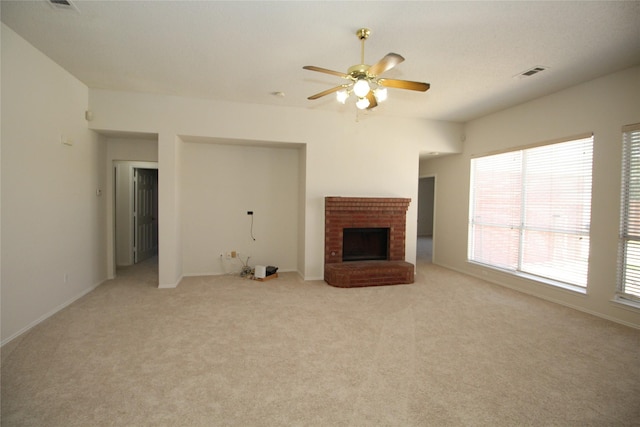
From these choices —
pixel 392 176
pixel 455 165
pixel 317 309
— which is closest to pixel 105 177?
pixel 317 309

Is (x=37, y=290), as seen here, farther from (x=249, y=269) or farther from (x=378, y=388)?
(x=378, y=388)

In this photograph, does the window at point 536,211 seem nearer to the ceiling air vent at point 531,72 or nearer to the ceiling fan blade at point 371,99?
the ceiling air vent at point 531,72

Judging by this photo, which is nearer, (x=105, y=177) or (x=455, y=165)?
(x=105, y=177)

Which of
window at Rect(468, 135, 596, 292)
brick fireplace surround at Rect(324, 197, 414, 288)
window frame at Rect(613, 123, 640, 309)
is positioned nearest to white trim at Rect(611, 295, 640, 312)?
window frame at Rect(613, 123, 640, 309)

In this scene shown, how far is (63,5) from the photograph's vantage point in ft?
7.90

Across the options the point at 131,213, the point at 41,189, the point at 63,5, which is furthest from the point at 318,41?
the point at 131,213

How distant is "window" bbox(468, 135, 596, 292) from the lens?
3852 millimetres

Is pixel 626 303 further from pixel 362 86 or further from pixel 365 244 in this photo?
pixel 362 86

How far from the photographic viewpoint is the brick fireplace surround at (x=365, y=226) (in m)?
4.70

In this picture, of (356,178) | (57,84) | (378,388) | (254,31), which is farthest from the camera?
(356,178)

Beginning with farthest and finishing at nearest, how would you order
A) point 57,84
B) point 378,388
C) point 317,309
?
1. point 317,309
2. point 57,84
3. point 378,388

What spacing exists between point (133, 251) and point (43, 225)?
9.71ft

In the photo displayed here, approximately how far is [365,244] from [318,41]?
3413 mm

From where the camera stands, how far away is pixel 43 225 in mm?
3236
